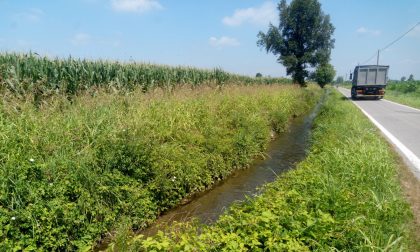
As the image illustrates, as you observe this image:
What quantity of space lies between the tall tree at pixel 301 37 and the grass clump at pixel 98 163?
103ft

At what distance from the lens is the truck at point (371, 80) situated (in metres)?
25.5

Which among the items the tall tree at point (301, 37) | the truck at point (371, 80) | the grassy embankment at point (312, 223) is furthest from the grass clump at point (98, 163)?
the tall tree at point (301, 37)

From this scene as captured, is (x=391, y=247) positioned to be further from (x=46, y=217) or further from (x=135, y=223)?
(x=46, y=217)

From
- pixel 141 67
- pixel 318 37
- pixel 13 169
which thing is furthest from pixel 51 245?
pixel 318 37

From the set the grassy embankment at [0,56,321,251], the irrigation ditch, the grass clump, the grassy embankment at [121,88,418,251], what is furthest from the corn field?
the grassy embankment at [121,88,418,251]

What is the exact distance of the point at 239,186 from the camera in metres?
7.14

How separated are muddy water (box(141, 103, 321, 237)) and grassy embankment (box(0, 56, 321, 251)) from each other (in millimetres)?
221

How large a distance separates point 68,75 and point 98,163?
5.70 metres

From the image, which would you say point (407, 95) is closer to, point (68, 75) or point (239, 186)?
point (239, 186)

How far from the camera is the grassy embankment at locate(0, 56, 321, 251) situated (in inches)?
146

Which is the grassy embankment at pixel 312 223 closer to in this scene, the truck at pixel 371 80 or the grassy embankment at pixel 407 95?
the grassy embankment at pixel 407 95

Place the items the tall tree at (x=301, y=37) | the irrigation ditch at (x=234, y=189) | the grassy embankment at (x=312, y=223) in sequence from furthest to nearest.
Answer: the tall tree at (x=301, y=37)
the irrigation ditch at (x=234, y=189)
the grassy embankment at (x=312, y=223)

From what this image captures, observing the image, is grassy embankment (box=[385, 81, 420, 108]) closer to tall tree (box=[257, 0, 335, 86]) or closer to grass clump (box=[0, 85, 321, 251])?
tall tree (box=[257, 0, 335, 86])

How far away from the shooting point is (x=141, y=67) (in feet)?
43.5
